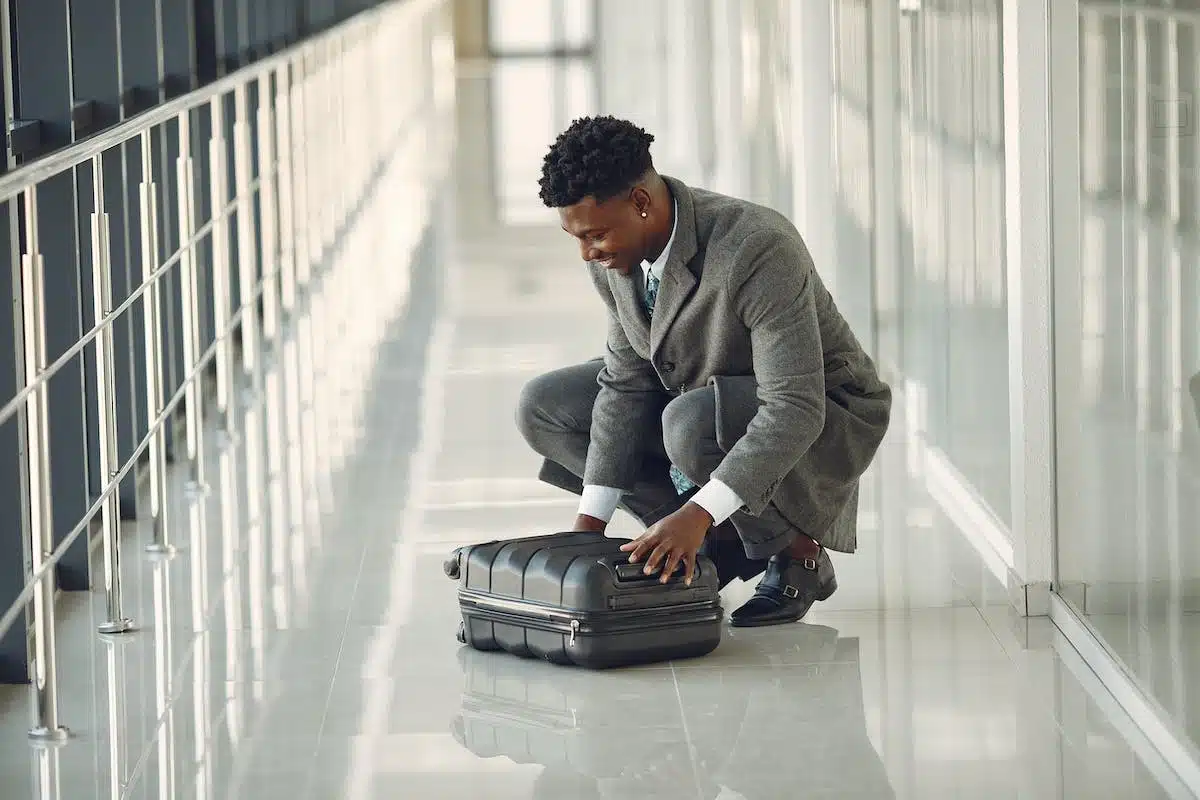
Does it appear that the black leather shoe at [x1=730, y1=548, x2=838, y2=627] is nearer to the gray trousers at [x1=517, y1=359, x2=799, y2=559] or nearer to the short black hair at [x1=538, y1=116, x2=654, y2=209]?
the gray trousers at [x1=517, y1=359, x2=799, y2=559]

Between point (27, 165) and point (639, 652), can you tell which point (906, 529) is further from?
point (27, 165)

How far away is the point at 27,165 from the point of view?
6.44ft

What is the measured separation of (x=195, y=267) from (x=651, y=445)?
40.6 inches

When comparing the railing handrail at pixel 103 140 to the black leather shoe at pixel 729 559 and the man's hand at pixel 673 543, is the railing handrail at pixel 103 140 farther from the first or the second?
the black leather shoe at pixel 729 559

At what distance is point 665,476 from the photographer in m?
2.53

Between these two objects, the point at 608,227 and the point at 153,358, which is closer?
the point at 608,227

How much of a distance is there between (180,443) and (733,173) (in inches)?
118

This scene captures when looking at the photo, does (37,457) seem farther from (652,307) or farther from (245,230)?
(245,230)

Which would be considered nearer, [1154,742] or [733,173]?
[1154,742]

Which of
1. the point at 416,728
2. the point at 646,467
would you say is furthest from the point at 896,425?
the point at 416,728

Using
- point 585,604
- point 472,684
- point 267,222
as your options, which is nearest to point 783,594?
point 585,604

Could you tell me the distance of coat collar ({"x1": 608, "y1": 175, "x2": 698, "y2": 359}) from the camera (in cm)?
231

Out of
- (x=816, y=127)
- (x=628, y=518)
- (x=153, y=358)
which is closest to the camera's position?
(x=153, y=358)

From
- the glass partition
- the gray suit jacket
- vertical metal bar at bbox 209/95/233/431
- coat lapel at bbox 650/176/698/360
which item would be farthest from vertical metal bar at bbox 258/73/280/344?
the glass partition
